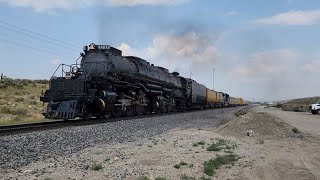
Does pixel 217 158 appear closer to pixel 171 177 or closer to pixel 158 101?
pixel 171 177

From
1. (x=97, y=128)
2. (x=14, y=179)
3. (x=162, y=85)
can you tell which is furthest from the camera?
(x=162, y=85)

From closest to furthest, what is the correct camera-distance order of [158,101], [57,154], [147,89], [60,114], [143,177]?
[143,177] < [57,154] < [60,114] < [147,89] < [158,101]

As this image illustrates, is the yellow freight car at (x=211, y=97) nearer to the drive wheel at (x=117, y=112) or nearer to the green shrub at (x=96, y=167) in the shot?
the drive wheel at (x=117, y=112)

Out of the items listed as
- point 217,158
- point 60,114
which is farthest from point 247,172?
point 60,114

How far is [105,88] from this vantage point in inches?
889

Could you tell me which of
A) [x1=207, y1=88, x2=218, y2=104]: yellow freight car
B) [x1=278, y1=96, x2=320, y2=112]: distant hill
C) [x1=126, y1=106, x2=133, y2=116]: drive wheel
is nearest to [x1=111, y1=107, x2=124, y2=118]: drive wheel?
[x1=126, y1=106, x2=133, y2=116]: drive wheel

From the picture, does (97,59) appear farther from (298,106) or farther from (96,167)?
(298,106)

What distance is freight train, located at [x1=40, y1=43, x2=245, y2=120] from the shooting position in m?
20.7

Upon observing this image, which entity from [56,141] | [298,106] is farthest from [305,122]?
[298,106]

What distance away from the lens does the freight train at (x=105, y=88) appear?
816 inches

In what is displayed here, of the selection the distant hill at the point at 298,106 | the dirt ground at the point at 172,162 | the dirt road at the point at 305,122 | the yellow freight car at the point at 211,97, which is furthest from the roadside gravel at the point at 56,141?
the distant hill at the point at 298,106

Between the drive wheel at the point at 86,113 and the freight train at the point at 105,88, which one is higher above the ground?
the freight train at the point at 105,88

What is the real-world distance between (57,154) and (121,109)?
14.3 m

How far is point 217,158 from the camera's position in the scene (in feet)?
34.7
